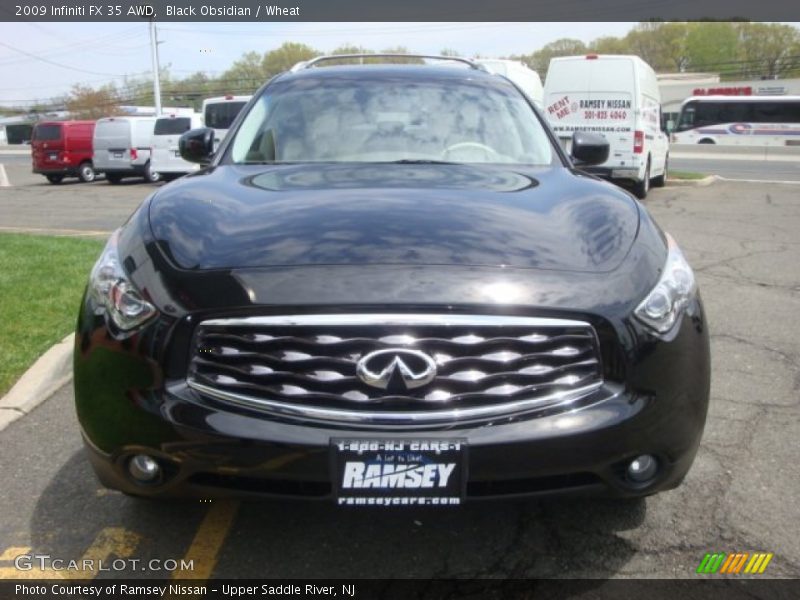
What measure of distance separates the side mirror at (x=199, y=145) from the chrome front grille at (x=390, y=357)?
2.29 metres

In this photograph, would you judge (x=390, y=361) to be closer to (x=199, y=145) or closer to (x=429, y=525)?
(x=429, y=525)

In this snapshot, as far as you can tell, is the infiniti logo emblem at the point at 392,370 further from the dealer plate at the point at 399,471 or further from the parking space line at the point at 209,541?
the parking space line at the point at 209,541

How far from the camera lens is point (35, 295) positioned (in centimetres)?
577

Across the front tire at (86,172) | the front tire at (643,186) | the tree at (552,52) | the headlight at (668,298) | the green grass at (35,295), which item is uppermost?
the tree at (552,52)

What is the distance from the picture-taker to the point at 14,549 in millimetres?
2648

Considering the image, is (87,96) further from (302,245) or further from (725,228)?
(302,245)

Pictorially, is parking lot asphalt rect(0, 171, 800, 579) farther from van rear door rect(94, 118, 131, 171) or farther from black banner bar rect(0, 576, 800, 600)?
van rear door rect(94, 118, 131, 171)

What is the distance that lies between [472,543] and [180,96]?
96.7 m

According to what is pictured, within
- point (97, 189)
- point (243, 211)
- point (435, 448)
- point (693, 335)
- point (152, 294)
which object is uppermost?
point (243, 211)

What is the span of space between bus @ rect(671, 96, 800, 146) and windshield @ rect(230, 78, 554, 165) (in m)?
40.5

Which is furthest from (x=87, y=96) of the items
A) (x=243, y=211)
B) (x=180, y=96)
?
(x=243, y=211)

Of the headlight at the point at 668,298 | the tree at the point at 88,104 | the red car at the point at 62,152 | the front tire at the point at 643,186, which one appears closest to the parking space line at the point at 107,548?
the headlight at the point at 668,298

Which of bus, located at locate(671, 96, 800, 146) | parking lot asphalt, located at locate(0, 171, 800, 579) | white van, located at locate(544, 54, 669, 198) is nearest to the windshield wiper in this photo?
parking lot asphalt, located at locate(0, 171, 800, 579)

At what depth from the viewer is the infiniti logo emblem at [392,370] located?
7.06ft
